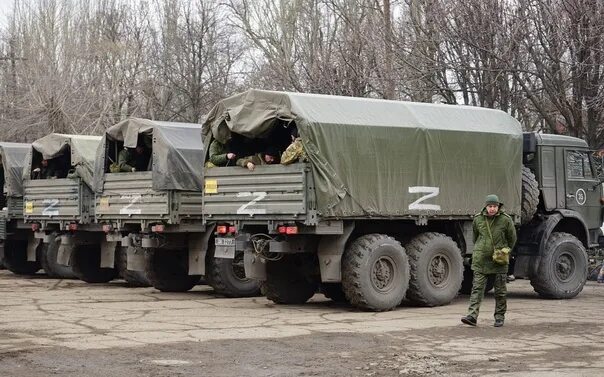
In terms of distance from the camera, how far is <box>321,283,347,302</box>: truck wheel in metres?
16.3

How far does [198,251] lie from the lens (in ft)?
56.3

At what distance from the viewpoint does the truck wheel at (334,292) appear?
16.3 metres

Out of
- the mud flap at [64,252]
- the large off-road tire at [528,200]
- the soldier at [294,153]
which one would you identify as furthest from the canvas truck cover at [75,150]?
the large off-road tire at [528,200]

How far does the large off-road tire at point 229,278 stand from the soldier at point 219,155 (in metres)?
1.70

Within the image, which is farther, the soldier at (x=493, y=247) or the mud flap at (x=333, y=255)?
the mud flap at (x=333, y=255)

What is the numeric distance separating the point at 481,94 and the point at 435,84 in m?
1.07

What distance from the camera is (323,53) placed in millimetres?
30312

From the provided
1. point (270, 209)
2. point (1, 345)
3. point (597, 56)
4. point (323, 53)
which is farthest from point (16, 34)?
point (1, 345)

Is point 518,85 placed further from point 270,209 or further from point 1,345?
point 1,345

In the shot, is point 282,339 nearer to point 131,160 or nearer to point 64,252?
point 131,160

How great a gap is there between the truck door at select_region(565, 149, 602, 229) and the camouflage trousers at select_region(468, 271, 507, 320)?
4872 millimetres

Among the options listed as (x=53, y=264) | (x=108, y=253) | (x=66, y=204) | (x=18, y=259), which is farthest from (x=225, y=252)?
(x=18, y=259)

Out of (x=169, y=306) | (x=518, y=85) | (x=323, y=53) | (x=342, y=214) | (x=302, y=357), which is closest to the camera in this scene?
(x=302, y=357)

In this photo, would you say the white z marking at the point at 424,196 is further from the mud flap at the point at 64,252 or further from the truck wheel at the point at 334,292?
the mud flap at the point at 64,252
